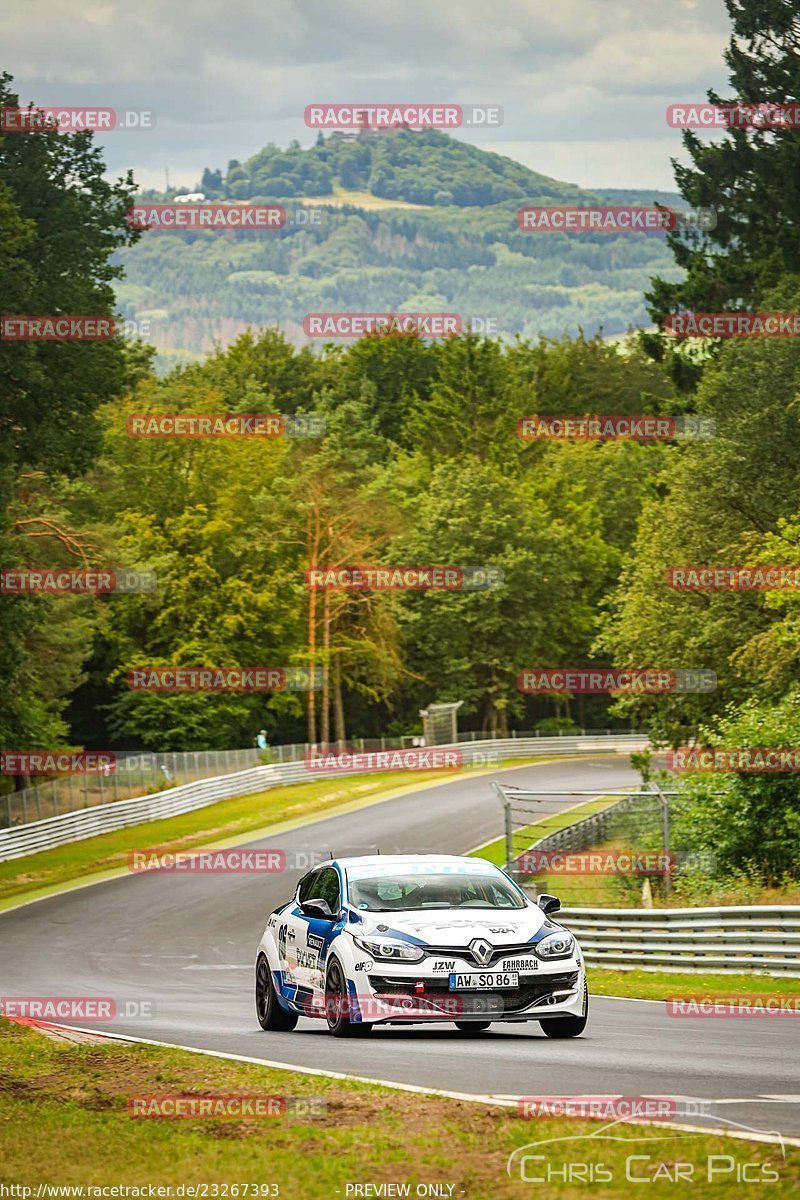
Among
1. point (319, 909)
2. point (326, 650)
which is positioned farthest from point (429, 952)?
point (326, 650)

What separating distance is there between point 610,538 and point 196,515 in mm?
31936

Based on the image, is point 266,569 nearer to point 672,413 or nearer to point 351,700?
point 351,700

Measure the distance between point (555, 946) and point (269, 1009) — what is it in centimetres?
311

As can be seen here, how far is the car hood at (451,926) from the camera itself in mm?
13469

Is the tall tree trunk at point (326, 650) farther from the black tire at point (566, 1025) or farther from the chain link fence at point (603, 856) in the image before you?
the black tire at point (566, 1025)

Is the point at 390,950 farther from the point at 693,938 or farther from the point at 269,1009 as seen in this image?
the point at 693,938

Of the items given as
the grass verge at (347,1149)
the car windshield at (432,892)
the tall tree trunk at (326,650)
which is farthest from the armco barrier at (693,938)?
the tall tree trunk at (326,650)

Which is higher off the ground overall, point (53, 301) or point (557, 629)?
point (53, 301)

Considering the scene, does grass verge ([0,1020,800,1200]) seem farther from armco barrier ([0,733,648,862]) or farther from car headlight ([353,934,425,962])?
armco barrier ([0,733,648,862])

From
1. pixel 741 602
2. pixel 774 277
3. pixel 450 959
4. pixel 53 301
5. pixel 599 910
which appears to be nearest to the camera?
pixel 450 959

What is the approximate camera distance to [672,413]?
5806 centimetres

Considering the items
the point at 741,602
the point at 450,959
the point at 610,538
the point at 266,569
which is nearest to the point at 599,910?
the point at 450,959

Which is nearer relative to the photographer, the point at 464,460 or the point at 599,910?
the point at 599,910

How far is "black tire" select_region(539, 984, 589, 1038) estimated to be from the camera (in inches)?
543
